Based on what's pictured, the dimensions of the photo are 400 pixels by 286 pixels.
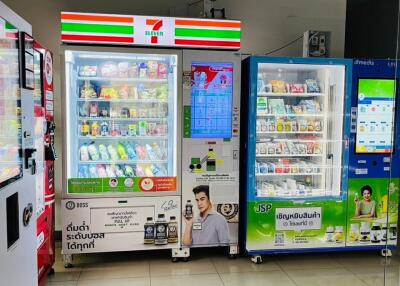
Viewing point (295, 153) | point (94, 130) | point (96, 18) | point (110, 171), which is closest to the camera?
point (96, 18)

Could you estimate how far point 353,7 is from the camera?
15.8ft

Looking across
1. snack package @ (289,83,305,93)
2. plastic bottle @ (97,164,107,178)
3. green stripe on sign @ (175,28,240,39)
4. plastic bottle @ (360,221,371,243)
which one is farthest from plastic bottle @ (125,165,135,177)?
plastic bottle @ (360,221,371,243)

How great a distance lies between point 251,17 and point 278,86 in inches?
44.9

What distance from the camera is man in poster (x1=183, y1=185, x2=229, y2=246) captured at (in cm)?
386

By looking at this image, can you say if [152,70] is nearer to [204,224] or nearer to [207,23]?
[207,23]

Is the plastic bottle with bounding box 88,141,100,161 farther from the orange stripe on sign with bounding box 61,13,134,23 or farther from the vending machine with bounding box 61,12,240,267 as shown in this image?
the orange stripe on sign with bounding box 61,13,134,23

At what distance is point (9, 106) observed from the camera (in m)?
1.77

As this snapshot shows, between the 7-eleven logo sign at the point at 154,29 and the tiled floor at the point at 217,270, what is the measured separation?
88.8 inches

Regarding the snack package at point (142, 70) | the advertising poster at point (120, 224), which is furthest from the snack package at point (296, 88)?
the advertising poster at point (120, 224)

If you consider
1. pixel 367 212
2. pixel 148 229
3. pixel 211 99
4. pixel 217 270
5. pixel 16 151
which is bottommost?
pixel 217 270

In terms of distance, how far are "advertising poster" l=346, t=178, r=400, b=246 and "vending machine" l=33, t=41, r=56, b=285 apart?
9.98 feet

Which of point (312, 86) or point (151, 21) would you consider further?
point (312, 86)

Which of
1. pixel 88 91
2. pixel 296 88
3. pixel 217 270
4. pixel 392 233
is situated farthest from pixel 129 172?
pixel 392 233

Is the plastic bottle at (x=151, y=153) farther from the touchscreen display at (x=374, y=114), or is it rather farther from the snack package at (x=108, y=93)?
the touchscreen display at (x=374, y=114)
